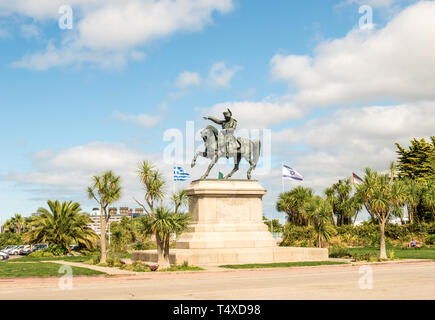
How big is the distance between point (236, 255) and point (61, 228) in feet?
89.3

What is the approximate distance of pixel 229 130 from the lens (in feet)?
112

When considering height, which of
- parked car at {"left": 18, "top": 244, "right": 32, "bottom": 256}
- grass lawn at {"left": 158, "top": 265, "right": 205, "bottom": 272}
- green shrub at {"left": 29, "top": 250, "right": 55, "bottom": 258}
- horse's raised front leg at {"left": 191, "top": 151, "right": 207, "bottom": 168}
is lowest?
parked car at {"left": 18, "top": 244, "right": 32, "bottom": 256}

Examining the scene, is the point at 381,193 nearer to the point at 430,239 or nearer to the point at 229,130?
the point at 229,130

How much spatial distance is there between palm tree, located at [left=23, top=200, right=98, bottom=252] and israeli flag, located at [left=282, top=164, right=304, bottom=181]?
22648 millimetres

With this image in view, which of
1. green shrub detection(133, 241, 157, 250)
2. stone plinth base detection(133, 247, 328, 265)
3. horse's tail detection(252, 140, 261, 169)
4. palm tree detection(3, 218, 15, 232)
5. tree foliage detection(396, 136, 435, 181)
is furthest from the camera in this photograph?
palm tree detection(3, 218, 15, 232)

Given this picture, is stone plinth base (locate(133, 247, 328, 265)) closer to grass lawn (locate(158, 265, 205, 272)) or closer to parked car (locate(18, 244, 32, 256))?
grass lawn (locate(158, 265, 205, 272))

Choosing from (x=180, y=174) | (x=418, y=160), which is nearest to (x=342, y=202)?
(x=418, y=160)

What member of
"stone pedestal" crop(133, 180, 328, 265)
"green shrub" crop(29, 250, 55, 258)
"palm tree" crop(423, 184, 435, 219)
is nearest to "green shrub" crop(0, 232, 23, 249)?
"green shrub" crop(29, 250, 55, 258)

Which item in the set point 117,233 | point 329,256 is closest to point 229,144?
point 329,256

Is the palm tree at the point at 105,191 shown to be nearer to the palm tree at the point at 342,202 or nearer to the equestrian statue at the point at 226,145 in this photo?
the equestrian statue at the point at 226,145

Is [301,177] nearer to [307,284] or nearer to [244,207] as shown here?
[244,207]

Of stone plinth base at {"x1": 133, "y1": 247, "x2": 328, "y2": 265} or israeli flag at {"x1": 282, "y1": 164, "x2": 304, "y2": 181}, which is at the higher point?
israeli flag at {"x1": 282, "y1": 164, "x2": 304, "y2": 181}

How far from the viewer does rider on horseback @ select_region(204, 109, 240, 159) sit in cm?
3381
